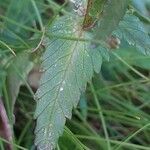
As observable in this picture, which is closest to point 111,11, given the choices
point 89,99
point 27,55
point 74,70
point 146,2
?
point 74,70

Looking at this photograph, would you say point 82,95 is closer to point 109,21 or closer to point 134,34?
point 134,34

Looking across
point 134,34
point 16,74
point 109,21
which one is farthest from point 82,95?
point 109,21

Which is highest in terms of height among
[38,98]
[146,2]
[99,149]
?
[146,2]

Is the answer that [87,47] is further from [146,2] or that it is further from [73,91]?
[146,2]

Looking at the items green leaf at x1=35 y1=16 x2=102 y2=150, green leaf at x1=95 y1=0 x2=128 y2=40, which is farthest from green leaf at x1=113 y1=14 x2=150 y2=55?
green leaf at x1=95 y1=0 x2=128 y2=40

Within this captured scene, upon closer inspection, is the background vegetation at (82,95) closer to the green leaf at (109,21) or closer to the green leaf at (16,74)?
the green leaf at (16,74)

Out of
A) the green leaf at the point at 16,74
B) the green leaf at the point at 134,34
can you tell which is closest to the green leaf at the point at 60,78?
the green leaf at the point at 134,34
